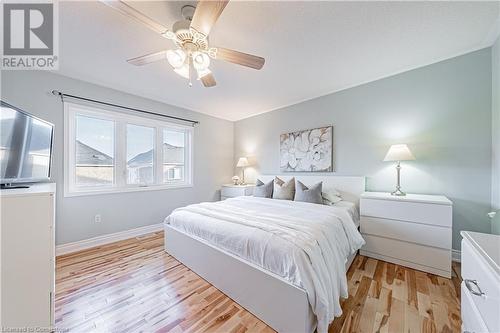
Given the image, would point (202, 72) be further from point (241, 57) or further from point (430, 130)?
point (430, 130)

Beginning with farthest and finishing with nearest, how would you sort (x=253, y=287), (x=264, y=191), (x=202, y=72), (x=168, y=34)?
(x=264, y=191) < (x=202, y=72) < (x=253, y=287) < (x=168, y=34)

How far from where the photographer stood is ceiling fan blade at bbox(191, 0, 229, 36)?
3.67ft

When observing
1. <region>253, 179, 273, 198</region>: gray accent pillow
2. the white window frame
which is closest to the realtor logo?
the white window frame

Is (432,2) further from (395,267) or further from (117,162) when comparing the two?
(117,162)

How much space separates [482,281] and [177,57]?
2190 millimetres

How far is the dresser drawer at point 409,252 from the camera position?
6.44ft

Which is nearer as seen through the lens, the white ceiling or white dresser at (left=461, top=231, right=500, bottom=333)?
white dresser at (left=461, top=231, right=500, bottom=333)

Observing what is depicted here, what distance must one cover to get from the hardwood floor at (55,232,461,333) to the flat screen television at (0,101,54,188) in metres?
1.12

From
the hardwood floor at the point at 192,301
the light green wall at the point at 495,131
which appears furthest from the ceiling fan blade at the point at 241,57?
the light green wall at the point at 495,131

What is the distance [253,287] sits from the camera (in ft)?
4.83

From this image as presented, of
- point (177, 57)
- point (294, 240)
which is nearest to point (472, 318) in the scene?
point (294, 240)

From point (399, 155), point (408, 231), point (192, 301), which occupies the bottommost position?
point (192, 301)

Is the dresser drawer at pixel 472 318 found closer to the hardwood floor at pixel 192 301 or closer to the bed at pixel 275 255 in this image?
the hardwood floor at pixel 192 301

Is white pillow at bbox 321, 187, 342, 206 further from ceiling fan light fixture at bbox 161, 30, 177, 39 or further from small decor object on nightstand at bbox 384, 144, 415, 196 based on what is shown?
ceiling fan light fixture at bbox 161, 30, 177, 39
